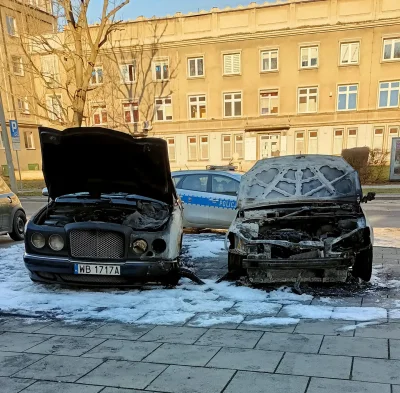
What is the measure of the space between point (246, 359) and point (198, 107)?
3262 centimetres

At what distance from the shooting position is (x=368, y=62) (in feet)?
101

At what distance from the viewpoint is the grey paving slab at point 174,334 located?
351 centimetres

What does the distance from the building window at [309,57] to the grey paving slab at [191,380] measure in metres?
32.9

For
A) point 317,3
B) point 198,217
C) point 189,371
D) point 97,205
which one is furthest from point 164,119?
point 189,371

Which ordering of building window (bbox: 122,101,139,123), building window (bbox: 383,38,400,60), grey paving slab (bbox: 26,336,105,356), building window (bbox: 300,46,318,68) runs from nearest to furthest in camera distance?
grey paving slab (bbox: 26,336,105,356) → building window (bbox: 383,38,400,60) → building window (bbox: 300,46,318,68) → building window (bbox: 122,101,139,123)

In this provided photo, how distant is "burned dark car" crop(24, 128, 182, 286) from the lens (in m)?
4.67

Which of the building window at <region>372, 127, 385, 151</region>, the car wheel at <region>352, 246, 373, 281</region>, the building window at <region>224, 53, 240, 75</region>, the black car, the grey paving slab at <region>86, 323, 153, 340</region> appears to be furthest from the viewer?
the building window at <region>224, 53, 240, 75</region>

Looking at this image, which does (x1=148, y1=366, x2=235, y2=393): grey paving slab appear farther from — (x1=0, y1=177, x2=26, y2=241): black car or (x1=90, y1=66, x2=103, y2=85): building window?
(x1=90, y1=66, x2=103, y2=85): building window

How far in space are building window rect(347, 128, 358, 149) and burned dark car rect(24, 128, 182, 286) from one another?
2979 centimetres

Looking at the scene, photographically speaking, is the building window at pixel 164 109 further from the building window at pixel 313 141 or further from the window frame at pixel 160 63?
the building window at pixel 313 141

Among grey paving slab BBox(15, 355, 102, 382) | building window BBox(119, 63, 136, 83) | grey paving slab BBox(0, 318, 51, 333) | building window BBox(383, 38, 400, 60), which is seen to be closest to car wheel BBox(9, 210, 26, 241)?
grey paving slab BBox(0, 318, 51, 333)

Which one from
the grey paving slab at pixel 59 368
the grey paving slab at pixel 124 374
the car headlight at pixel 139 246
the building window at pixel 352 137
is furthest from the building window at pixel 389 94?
the grey paving slab at pixel 59 368

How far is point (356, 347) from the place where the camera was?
321cm

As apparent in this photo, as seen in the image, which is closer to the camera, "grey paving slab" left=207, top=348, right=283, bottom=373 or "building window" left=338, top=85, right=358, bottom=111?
"grey paving slab" left=207, top=348, right=283, bottom=373
